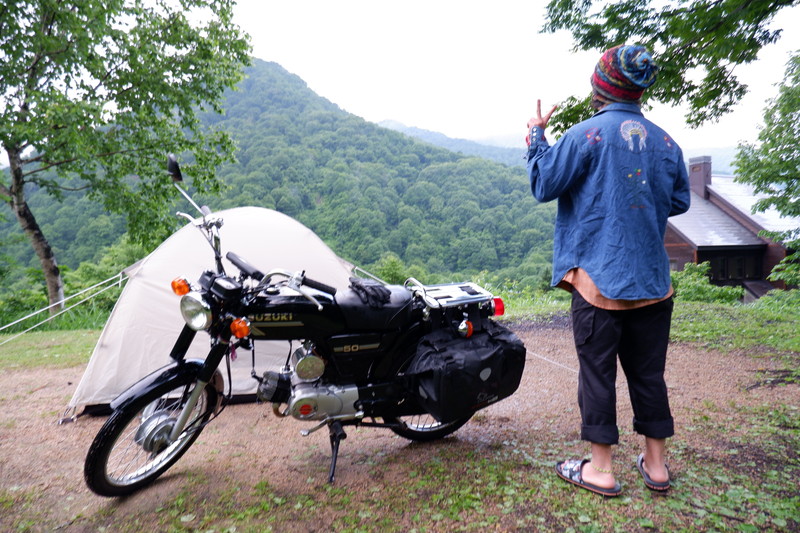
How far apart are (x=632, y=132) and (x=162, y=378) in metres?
2.27

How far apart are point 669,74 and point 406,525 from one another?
3.66 m

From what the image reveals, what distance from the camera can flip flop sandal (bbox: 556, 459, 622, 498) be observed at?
82.4 inches

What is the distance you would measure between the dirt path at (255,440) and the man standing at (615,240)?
58 centimetres

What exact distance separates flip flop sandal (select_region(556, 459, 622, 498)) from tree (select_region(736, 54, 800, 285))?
504 inches

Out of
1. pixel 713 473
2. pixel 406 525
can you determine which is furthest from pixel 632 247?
pixel 406 525

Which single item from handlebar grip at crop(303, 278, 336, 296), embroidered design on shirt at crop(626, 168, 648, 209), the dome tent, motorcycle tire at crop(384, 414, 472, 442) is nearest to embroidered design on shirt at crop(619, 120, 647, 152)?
embroidered design on shirt at crop(626, 168, 648, 209)

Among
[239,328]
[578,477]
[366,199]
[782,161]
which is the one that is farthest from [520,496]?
[366,199]

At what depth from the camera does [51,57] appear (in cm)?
891

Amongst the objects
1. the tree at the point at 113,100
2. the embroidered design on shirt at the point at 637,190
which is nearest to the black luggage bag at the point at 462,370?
the embroidered design on shirt at the point at 637,190

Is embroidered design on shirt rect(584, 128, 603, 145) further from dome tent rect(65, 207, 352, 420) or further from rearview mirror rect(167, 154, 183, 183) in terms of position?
dome tent rect(65, 207, 352, 420)

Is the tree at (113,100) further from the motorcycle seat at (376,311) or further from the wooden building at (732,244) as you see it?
the wooden building at (732,244)

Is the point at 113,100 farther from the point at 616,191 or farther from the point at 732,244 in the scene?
the point at 732,244

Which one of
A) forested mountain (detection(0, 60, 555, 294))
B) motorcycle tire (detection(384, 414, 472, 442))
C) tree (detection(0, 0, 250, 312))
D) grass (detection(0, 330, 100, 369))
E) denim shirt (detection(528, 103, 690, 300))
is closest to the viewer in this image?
denim shirt (detection(528, 103, 690, 300))

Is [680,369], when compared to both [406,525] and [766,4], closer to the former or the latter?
[766,4]
